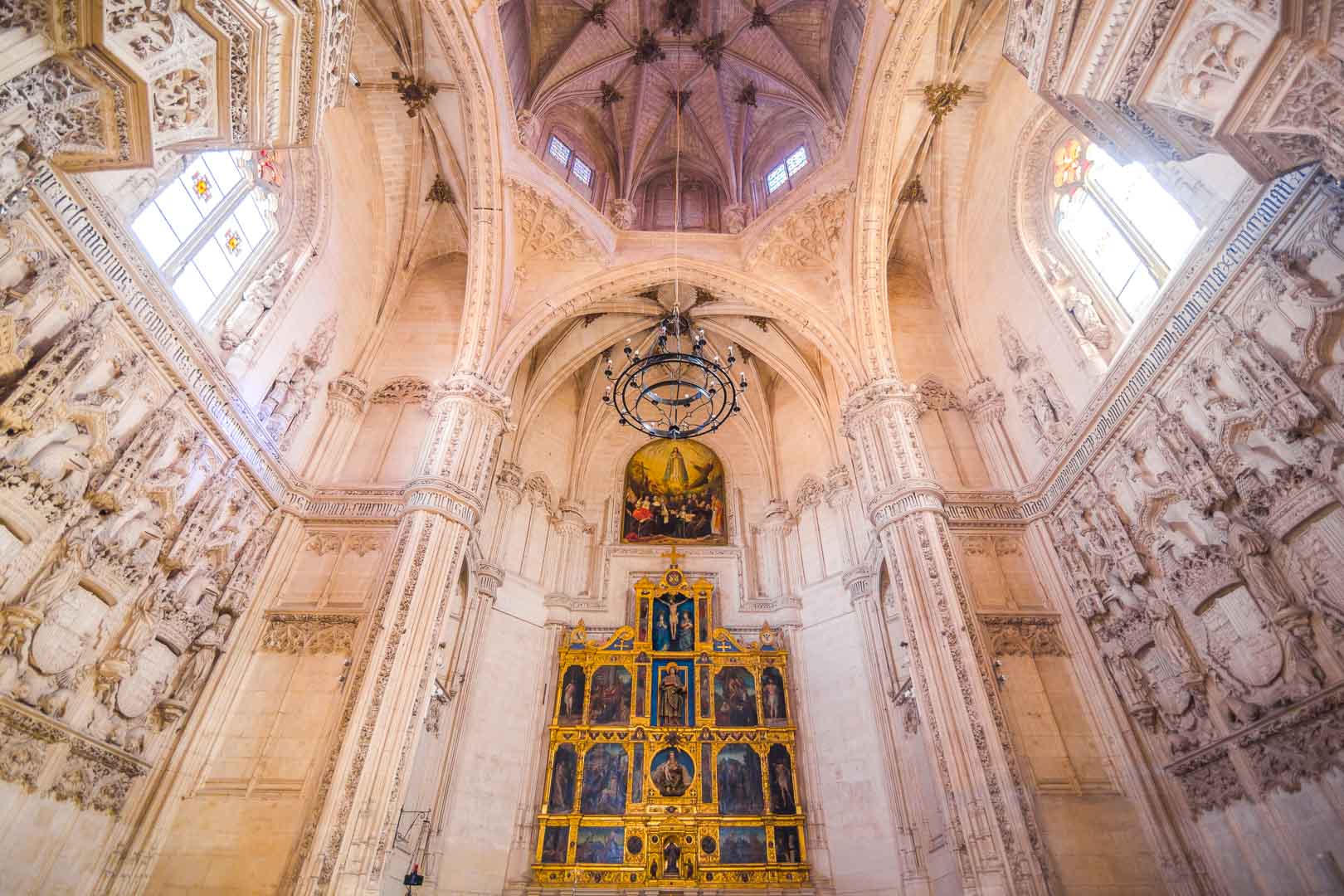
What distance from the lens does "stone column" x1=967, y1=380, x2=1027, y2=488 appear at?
11.7 metres

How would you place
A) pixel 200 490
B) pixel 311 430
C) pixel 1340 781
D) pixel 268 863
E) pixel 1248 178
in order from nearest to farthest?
pixel 1340 781, pixel 1248 178, pixel 268 863, pixel 200 490, pixel 311 430

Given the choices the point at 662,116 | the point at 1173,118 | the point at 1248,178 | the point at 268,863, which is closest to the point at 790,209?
the point at 662,116

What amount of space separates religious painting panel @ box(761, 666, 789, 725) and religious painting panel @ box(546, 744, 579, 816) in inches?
161

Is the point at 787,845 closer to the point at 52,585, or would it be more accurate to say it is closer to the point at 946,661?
the point at 946,661

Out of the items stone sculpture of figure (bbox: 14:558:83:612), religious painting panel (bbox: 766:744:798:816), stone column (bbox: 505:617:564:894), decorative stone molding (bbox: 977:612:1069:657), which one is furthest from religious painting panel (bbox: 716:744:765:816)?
stone sculpture of figure (bbox: 14:558:83:612)

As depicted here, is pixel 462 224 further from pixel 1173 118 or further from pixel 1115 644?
pixel 1115 644

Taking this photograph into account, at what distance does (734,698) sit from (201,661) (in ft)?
32.0

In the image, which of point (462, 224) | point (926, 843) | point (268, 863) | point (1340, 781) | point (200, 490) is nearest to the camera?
point (1340, 781)

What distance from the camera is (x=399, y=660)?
29.2 ft

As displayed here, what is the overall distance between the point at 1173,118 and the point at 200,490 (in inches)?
451

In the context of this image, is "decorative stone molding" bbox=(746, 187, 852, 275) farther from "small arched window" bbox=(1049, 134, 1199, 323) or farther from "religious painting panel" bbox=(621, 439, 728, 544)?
"religious painting panel" bbox=(621, 439, 728, 544)

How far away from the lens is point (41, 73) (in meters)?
4.64

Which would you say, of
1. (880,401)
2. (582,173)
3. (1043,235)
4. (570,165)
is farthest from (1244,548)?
(582,173)

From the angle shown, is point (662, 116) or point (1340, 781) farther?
point (662, 116)
